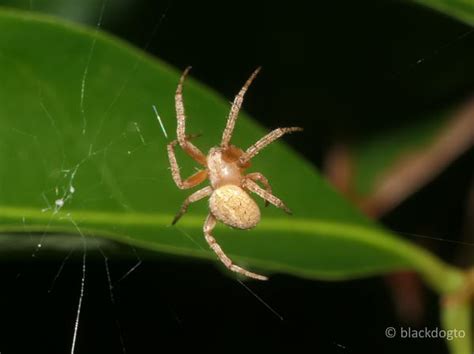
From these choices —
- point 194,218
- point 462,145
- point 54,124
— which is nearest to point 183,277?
point 194,218

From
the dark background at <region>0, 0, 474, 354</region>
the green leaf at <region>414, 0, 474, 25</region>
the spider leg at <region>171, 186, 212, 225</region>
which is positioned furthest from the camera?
the dark background at <region>0, 0, 474, 354</region>

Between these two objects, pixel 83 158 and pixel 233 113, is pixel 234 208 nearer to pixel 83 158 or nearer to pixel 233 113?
pixel 233 113

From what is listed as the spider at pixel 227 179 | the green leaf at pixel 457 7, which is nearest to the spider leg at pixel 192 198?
the spider at pixel 227 179

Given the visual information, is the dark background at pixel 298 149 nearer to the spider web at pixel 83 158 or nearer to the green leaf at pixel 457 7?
the spider web at pixel 83 158

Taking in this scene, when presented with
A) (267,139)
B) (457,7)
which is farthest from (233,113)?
(457,7)

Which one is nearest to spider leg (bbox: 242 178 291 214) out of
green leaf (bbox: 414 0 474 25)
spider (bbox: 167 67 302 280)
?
spider (bbox: 167 67 302 280)

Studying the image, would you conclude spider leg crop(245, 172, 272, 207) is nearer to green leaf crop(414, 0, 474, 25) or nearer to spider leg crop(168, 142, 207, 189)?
spider leg crop(168, 142, 207, 189)

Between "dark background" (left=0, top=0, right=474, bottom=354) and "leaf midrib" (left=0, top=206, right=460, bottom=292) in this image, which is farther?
"dark background" (left=0, top=0, right=474, bottom=354)

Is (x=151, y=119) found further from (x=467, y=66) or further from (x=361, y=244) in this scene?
(x=467, y=66)
